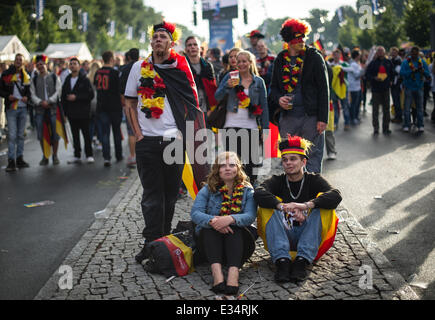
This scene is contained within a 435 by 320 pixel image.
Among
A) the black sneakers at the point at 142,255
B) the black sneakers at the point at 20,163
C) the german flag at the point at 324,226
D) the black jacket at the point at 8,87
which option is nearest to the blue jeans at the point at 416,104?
the black jacket at the point at 8,87

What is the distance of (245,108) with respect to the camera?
693cm

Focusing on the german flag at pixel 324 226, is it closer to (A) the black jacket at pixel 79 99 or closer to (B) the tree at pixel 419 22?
(A) the black jacket at pixel 79 99

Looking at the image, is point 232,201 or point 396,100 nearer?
point 232,201

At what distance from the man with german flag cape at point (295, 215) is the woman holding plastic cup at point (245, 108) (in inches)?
70.3

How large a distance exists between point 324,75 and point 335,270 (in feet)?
7.82

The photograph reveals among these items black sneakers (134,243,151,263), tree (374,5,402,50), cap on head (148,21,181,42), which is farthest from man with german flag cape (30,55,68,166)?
tree (374,5,402,50)

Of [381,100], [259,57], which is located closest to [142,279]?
[259,57]

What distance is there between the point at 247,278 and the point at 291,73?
262cm

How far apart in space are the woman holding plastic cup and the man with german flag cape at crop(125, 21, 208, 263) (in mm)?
1601

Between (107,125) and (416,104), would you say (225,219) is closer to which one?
(107,125)

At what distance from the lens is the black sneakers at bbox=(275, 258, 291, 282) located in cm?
458

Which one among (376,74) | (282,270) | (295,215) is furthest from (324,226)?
(376,74)

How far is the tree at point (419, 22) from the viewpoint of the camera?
27.7m
